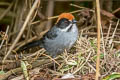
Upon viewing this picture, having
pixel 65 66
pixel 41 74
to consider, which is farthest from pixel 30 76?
pixel 65 66

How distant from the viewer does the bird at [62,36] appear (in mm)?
4934

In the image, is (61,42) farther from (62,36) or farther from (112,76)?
(112,76)

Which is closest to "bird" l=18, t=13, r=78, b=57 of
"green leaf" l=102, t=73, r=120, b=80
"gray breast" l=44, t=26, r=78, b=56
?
"gray breast" l=44, t=26, r=78, b=56

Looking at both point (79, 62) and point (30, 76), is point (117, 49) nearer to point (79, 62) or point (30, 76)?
point (79, 62)

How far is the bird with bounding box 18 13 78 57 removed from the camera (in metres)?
4.93

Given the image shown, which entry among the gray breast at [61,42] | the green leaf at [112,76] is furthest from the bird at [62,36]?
the green leaf at [112,76]

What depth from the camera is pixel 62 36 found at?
500 cm

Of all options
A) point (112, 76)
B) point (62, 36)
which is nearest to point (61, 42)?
point (62, 36)

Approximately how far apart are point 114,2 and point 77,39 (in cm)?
302

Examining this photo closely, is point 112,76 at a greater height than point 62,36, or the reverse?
point 62,36

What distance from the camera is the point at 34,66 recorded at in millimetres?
4504

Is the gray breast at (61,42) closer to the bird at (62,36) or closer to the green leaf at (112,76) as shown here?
the bird at (62,36)

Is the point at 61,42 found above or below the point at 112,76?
above

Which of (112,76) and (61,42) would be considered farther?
(61,42)
